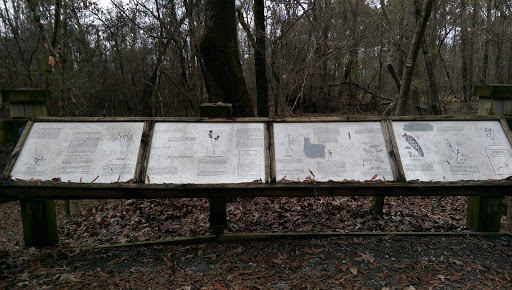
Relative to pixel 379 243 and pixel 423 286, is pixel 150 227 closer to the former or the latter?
pixel 379 243

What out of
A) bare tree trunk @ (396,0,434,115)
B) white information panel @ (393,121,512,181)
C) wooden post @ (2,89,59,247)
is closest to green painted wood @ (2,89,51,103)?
wooden post @ (2,89,59,247)

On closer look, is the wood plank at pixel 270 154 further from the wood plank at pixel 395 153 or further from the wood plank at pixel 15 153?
the wood plank at pixel 15 153

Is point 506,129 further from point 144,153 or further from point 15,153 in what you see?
point 15,153

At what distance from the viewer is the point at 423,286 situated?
3.15 meters

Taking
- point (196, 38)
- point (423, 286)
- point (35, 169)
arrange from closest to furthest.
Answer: point (423, 286), point (35, 169), point (196, 38)

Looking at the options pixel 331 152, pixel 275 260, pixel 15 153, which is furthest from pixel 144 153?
pixel 331 152

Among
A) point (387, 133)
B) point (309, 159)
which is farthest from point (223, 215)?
point (387, 133)

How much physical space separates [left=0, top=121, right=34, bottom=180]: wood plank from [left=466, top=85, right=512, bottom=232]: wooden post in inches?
207

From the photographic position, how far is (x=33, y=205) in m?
3.88

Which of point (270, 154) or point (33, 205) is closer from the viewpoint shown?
point (270, 154)

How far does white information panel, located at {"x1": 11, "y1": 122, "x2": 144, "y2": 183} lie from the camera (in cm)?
351

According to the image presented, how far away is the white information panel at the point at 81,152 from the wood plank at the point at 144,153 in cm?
5

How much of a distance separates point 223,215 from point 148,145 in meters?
1.28

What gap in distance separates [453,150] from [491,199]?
96cm
